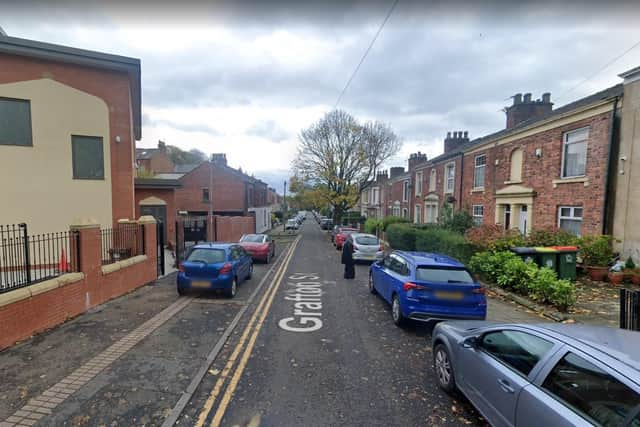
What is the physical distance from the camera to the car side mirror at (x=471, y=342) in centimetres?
347

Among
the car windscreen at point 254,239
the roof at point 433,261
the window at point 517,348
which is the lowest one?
the car windscreen at point 254,239

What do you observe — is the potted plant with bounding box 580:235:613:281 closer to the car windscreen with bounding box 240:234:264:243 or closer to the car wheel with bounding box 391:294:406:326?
the car wheel with bounding box 391:294:406:326

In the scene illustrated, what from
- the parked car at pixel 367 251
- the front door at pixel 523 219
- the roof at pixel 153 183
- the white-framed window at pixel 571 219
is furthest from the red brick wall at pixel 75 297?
the front door at pixel 523 219

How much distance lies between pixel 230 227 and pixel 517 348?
2011 cm

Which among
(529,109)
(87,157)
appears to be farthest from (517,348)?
(529,109)

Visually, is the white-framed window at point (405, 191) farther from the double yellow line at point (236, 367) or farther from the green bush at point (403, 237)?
the double yellow line at point (236, 367)

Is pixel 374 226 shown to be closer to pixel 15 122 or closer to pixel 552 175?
pixel 552 175

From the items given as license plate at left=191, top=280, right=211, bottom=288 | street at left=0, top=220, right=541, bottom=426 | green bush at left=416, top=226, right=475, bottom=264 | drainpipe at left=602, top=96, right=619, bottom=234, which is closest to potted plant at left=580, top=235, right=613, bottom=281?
drainpipe at left=602, top=96, right=619, bottom=234

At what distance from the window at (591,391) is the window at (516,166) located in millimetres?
14423

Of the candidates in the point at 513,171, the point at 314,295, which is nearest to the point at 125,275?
the point at 314,295

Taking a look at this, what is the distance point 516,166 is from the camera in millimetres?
14930

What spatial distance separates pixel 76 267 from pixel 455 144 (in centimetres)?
2466

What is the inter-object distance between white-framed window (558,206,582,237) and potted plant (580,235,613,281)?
60.6 inches

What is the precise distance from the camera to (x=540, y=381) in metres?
2.57
